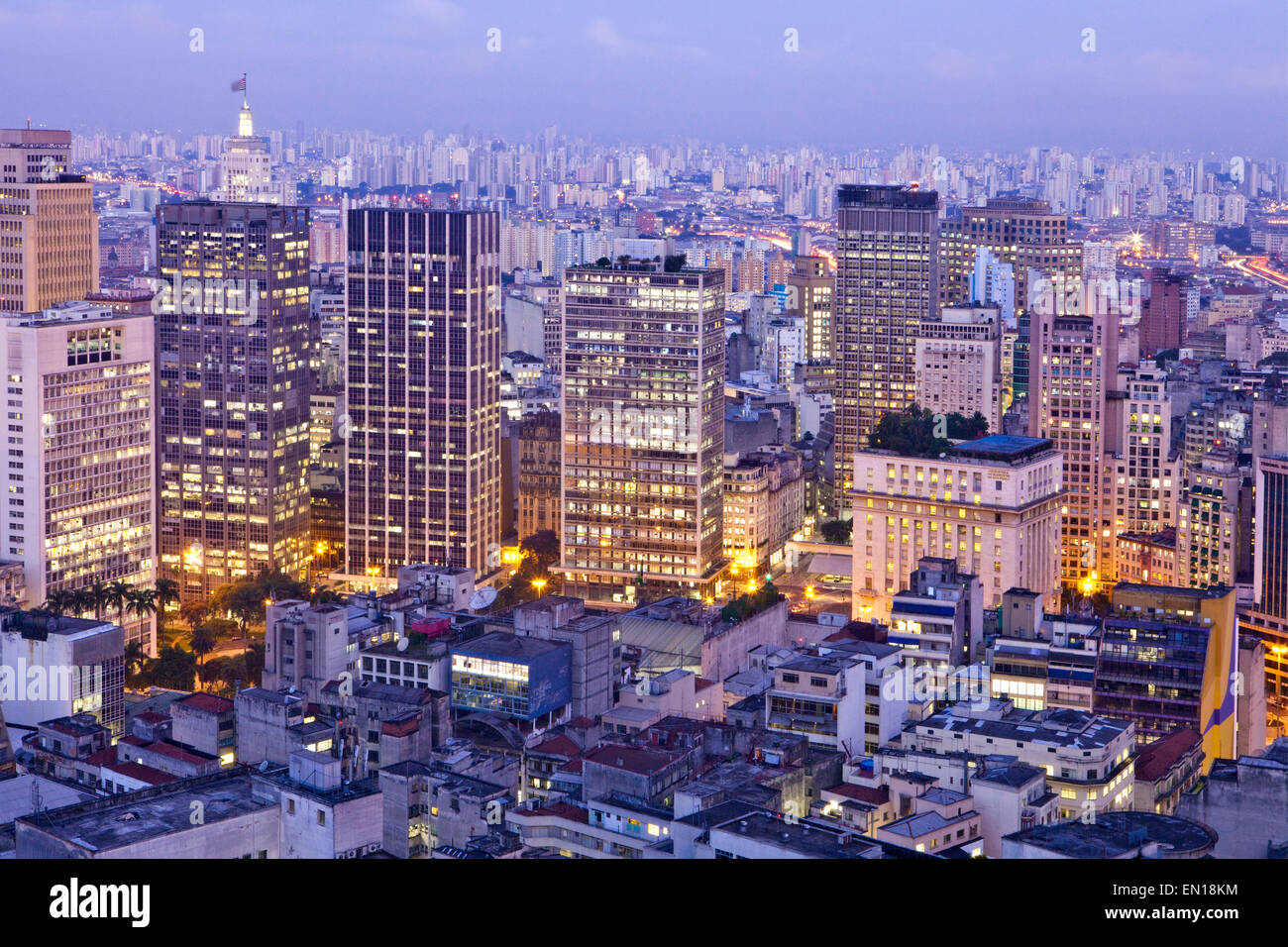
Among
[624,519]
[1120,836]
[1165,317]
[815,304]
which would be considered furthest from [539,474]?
[1165,317]

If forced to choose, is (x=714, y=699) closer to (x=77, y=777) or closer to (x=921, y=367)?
(x=77, y=777)

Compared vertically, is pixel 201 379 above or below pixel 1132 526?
above

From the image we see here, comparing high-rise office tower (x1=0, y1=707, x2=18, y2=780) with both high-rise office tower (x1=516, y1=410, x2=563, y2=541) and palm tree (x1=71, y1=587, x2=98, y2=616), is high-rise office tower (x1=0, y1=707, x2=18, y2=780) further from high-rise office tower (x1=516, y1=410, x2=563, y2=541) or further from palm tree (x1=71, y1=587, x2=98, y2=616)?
high-rise office tower (x1=516, y1=410, x2=563, y2=541)

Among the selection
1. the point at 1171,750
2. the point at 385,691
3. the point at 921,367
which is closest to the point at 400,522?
the point at 921,367

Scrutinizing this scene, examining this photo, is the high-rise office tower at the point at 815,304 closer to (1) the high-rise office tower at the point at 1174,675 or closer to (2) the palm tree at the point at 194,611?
(2) the palm tree at the point at 194,611

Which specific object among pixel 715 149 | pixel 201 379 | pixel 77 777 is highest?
pixel 715 149

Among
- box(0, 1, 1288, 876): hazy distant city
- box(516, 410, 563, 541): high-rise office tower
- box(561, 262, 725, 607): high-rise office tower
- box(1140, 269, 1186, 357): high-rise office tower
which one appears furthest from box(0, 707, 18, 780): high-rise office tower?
box(1140, 269, 1186, 357): high-rise office tower
